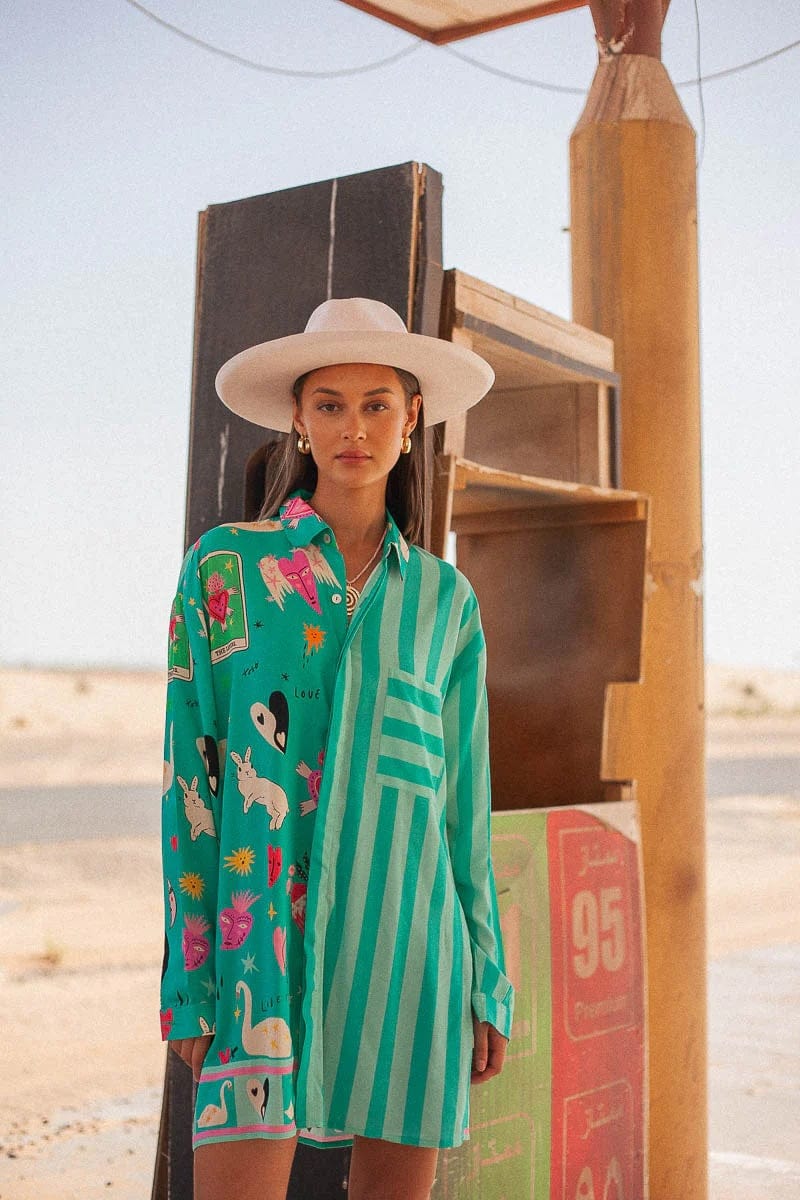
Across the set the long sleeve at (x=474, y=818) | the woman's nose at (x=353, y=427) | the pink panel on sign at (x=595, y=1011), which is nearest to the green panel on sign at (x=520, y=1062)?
the pink panel on sign at (x=595, y=1011)

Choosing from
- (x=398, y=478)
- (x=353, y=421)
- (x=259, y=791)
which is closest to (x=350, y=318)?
(x=353, y=421)

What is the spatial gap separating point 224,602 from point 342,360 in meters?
0.48

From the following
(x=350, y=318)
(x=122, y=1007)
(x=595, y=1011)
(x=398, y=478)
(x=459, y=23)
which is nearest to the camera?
(x=350, y=318)

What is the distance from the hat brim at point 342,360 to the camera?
229cm

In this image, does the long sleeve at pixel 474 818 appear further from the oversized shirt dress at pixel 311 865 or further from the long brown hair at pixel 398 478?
the long brown hair at pixel 398 478

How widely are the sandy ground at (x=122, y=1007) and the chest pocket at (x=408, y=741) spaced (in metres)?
2.16

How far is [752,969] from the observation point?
7.19 meters

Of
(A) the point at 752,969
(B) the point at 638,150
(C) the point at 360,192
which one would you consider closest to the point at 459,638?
(C) the point at 360,192

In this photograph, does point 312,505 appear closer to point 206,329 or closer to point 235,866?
point 235,866

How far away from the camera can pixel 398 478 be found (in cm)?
246

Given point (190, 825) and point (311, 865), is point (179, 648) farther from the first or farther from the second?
point (311, 865)

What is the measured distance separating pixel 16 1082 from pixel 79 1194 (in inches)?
57.5

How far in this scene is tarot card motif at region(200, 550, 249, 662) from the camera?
214cm

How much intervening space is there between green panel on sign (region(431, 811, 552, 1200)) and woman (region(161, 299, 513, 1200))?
0.75 m
